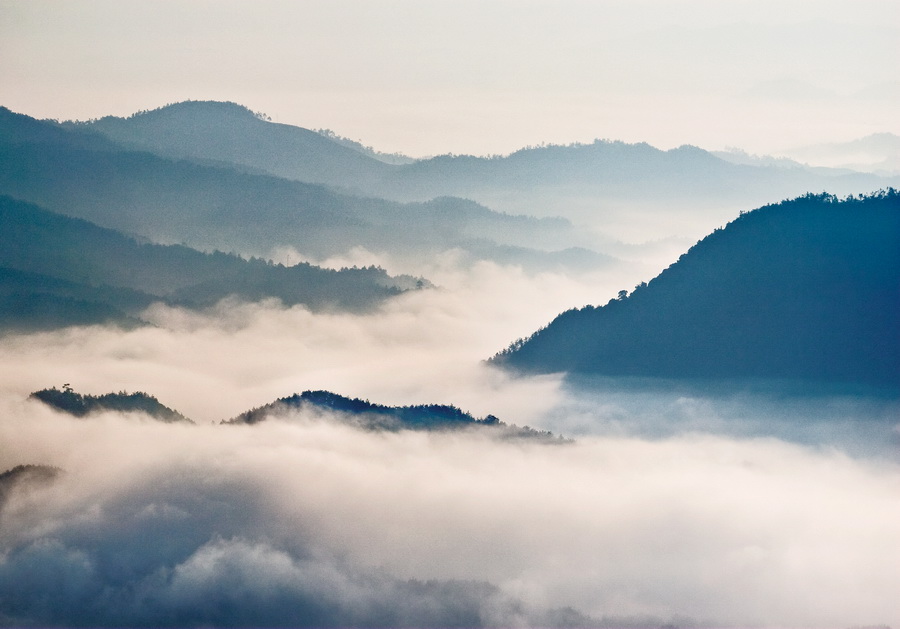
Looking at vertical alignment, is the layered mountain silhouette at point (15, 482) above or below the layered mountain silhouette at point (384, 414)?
below

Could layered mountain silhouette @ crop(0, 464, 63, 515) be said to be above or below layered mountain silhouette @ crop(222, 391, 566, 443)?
below

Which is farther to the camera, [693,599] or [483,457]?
[483,457]

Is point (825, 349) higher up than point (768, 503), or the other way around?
point (825, 349)

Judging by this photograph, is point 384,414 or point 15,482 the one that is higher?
point 384,414

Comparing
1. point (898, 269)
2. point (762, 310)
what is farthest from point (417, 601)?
point (898, 269)

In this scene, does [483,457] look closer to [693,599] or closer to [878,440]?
[693,599]

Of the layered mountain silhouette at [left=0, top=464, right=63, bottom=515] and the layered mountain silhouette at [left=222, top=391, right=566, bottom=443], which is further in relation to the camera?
the layered mountain silhouette at [left=0, top=464, right=63, bottom=515]

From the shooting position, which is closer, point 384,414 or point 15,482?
point 384,414

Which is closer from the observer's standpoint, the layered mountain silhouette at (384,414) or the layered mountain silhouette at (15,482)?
the layered mountain silhouette at (384,414)
